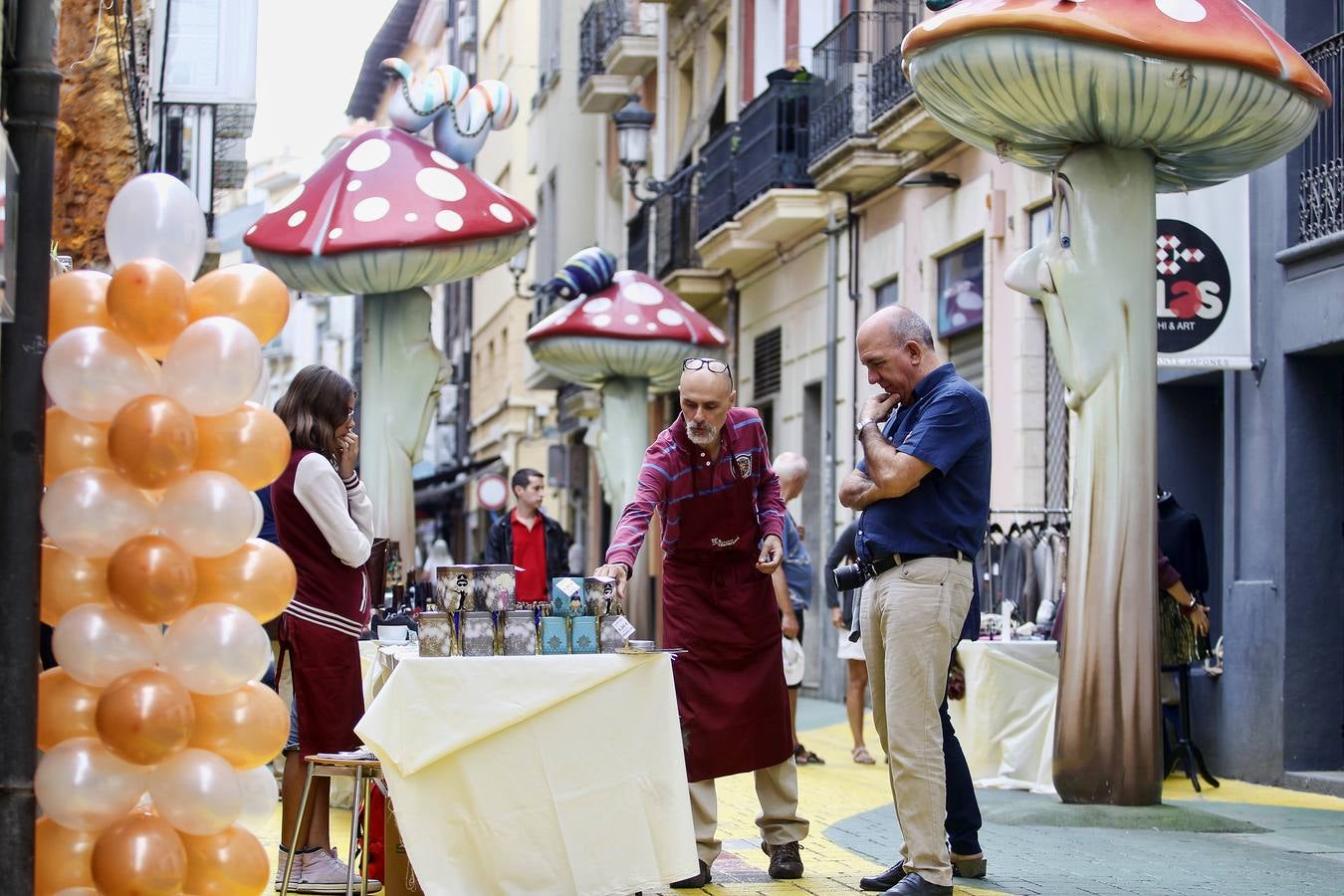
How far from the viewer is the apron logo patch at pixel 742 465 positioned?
811 centimetres

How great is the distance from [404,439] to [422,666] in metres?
9.28

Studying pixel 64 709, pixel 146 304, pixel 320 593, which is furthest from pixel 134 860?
pixel 320 593

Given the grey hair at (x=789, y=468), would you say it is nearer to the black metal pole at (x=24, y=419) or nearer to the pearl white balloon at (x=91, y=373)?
the pearl white balloon at (x=91, y=373)

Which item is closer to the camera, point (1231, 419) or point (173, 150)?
point (1231, 419)

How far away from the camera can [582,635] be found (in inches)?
278

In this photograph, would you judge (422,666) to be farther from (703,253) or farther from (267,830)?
(703,253)

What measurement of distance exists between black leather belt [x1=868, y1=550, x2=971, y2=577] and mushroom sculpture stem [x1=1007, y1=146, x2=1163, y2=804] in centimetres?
345

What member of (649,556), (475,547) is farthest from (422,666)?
(475,547)

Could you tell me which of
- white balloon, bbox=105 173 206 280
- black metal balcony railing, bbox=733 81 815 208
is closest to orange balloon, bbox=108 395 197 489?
white balloon, bbox=105 173 206 280

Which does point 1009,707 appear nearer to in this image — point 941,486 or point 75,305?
point 941,486

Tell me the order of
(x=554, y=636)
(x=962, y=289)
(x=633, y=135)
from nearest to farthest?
1. (x=554, y=636)
2. (x=962, y=289)
3. (x=633, y=135)

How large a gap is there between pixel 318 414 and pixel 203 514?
2.09 meters

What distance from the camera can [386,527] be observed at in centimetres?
1548

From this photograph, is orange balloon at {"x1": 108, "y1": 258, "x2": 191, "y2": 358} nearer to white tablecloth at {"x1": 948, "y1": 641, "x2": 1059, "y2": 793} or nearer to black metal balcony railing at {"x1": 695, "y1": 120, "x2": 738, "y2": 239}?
white tablecloth at {"x1": 948, "y1": 641, "x2": 1059, "y2": 793}
